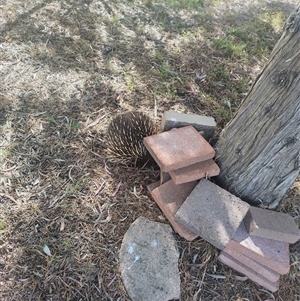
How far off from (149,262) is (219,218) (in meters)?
0.53

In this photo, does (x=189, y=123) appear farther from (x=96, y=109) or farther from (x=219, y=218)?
(x=96, y=109)

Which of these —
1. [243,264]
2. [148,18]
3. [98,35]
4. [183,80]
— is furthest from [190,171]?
[148,18]

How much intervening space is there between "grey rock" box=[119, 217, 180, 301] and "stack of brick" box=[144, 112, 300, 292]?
13 centimetres

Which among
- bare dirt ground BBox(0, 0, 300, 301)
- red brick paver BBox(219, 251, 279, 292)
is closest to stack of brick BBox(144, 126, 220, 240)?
bare dirt ground BBox(0, 0, 300, 301)

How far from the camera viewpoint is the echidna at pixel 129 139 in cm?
244

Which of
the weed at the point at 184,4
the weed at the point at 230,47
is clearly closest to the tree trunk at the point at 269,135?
the weed at the point at 230,47

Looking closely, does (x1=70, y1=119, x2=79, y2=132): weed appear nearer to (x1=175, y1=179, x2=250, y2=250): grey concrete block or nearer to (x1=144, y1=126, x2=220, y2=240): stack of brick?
(x1=144, y1=126, x2=220, y2=240): stack of brick

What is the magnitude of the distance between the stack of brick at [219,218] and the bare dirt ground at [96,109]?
0.37 feet

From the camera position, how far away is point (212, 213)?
2104mm

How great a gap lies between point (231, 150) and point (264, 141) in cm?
28

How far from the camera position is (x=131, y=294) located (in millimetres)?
1992

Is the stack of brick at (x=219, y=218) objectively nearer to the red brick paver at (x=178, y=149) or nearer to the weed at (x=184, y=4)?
the red brick paver at (x=178, y=149)

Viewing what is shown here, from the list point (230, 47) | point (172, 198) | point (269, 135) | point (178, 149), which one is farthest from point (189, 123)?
point (230, 47)

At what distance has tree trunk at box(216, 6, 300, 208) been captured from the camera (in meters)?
1.68
